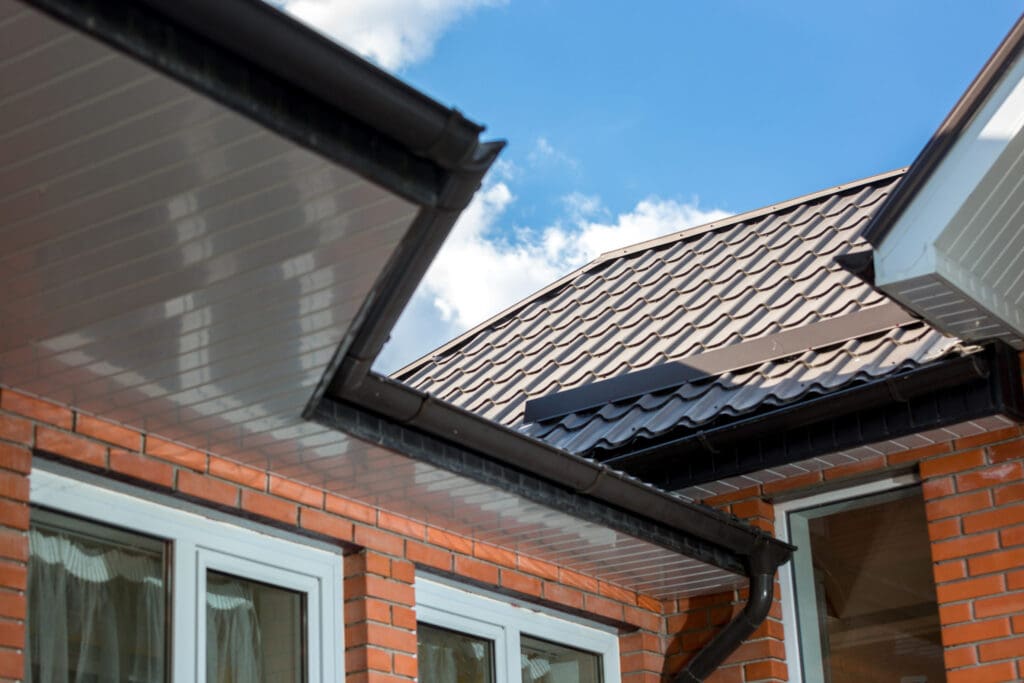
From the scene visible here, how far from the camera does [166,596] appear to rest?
15.2 feet

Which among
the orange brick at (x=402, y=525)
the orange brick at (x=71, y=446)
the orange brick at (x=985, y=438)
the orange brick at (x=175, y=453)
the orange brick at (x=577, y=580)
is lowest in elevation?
the orange brick at (x=577, y=580)

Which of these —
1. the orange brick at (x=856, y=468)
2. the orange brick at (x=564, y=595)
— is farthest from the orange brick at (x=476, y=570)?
the orange brick at (x=856, y=468)

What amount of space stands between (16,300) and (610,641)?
12.8 feet

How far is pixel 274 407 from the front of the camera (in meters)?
4.46

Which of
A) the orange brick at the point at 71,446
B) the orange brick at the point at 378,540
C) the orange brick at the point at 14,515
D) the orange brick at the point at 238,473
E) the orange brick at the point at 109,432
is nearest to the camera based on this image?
the orange brick at the point at 14,515

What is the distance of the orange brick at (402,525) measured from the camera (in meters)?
5.50

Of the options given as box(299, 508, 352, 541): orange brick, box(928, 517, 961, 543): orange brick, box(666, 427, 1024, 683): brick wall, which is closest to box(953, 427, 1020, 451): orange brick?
box(666, 427, 1024, 683): brick wall

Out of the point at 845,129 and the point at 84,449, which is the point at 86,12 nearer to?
the point at 84,449

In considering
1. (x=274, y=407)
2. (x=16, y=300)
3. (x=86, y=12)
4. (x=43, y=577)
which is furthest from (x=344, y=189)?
(x=43, y=577)

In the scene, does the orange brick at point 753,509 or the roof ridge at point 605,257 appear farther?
the roof ridge at point 605,257

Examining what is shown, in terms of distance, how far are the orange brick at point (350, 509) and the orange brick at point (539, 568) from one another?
984 mm

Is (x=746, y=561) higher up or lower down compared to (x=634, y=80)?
lower down

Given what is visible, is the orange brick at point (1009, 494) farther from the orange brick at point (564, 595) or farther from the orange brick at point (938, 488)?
the orange brick at point (564, 595)

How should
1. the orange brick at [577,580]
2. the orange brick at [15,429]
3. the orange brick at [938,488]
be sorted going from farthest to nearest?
the orange brick at [577,580] < the orange brick at [938,488] < the orange brick at [15,429]
